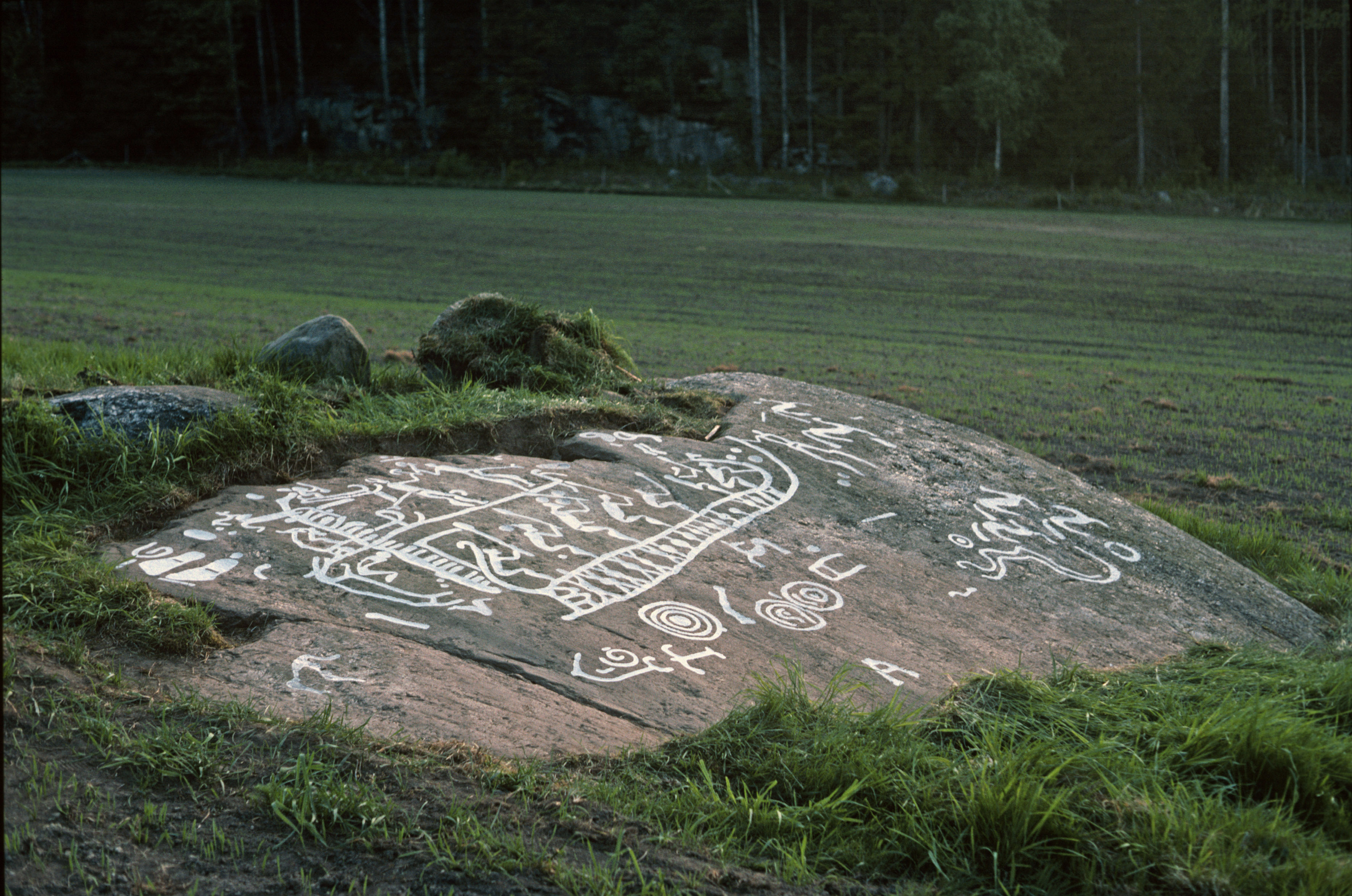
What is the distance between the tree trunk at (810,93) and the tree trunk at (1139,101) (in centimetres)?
1320

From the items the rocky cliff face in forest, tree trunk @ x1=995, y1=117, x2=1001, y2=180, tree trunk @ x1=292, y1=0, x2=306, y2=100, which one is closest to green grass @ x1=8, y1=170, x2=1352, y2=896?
tree trunk @ x1=995, y1=117, x2=1001, y2=180

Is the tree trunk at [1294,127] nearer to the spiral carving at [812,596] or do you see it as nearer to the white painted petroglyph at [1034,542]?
the white painted petroglyph at [1034,542]

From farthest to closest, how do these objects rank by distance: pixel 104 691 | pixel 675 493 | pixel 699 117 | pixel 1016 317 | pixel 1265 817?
pixel 699 117 → pixel 1016 317 → pixel 675 493 → pixel 104 691 → pixel 1265 817

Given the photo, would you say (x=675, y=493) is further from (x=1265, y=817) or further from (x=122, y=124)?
(x=122, y=124)

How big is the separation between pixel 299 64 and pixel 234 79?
10.6 feet

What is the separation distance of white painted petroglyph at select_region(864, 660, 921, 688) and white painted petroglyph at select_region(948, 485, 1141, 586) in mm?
971

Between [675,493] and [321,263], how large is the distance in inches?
755

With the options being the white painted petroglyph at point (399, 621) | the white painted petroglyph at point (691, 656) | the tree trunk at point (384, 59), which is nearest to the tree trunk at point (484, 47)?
the tree trunk at point (384, 59)

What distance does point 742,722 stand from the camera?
11.9 feet

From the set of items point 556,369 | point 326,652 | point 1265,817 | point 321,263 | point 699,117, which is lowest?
point 1265,817

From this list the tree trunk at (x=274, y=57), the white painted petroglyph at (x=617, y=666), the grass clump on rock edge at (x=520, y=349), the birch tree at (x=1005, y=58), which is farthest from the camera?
the tree trunk at (x=274, y=57)

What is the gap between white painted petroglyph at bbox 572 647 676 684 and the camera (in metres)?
3.98

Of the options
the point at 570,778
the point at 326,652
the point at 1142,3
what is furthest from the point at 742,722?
the point at 1142,3

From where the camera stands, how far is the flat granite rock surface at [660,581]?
3.81m
